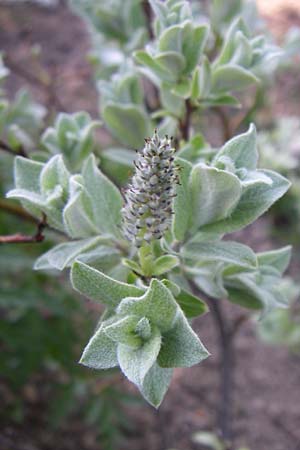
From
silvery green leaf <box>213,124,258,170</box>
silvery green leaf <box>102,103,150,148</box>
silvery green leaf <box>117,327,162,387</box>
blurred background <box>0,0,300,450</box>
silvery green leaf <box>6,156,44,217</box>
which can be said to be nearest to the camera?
silvery green leaf <box>117,327,162,387</box>

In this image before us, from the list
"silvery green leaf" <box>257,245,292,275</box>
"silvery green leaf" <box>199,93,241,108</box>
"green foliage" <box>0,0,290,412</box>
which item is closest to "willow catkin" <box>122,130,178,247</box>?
"green foliage" <box>0,0,290,412</box>

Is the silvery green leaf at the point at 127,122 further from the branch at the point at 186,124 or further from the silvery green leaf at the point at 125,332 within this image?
the silvery green leaf at the point at 125,332

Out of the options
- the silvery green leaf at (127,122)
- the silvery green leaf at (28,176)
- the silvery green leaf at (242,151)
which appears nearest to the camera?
the silvery green leaf at (242,151)

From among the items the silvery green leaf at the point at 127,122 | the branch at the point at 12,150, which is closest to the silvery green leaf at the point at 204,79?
the silvery green leaf at the point at 127,122

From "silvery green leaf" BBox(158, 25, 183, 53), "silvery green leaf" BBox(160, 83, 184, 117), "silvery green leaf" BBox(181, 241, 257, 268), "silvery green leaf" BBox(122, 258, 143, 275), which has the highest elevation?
"silvery green leaf" BBox(158, 25, 183, 53)

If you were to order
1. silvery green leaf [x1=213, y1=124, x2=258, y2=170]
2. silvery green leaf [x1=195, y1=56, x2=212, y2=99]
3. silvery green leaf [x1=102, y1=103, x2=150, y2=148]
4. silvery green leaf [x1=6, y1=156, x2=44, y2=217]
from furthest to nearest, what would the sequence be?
silvery green leaf [x1=102, y1=103, x2=150, y2=148] → silvery green leaf [x1=195, y1=56, x2=212, y2=99] → silvery green leaf [x1=6, y1=156, x2=44, y2=217] → silvery green leaf [x1=213, y1=124, x2=258, y2=170]

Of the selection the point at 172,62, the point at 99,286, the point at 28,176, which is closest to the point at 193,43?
the point at 172,62

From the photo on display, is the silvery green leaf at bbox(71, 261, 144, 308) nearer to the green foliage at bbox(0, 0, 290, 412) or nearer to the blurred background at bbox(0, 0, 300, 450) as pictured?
the green foliage at bbox(0, 0, 290, 412)

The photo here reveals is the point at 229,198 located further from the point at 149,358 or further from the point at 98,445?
the point at 98,445

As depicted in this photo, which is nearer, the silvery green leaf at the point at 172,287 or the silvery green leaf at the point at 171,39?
the silvery green leaf at the point at 172,287
